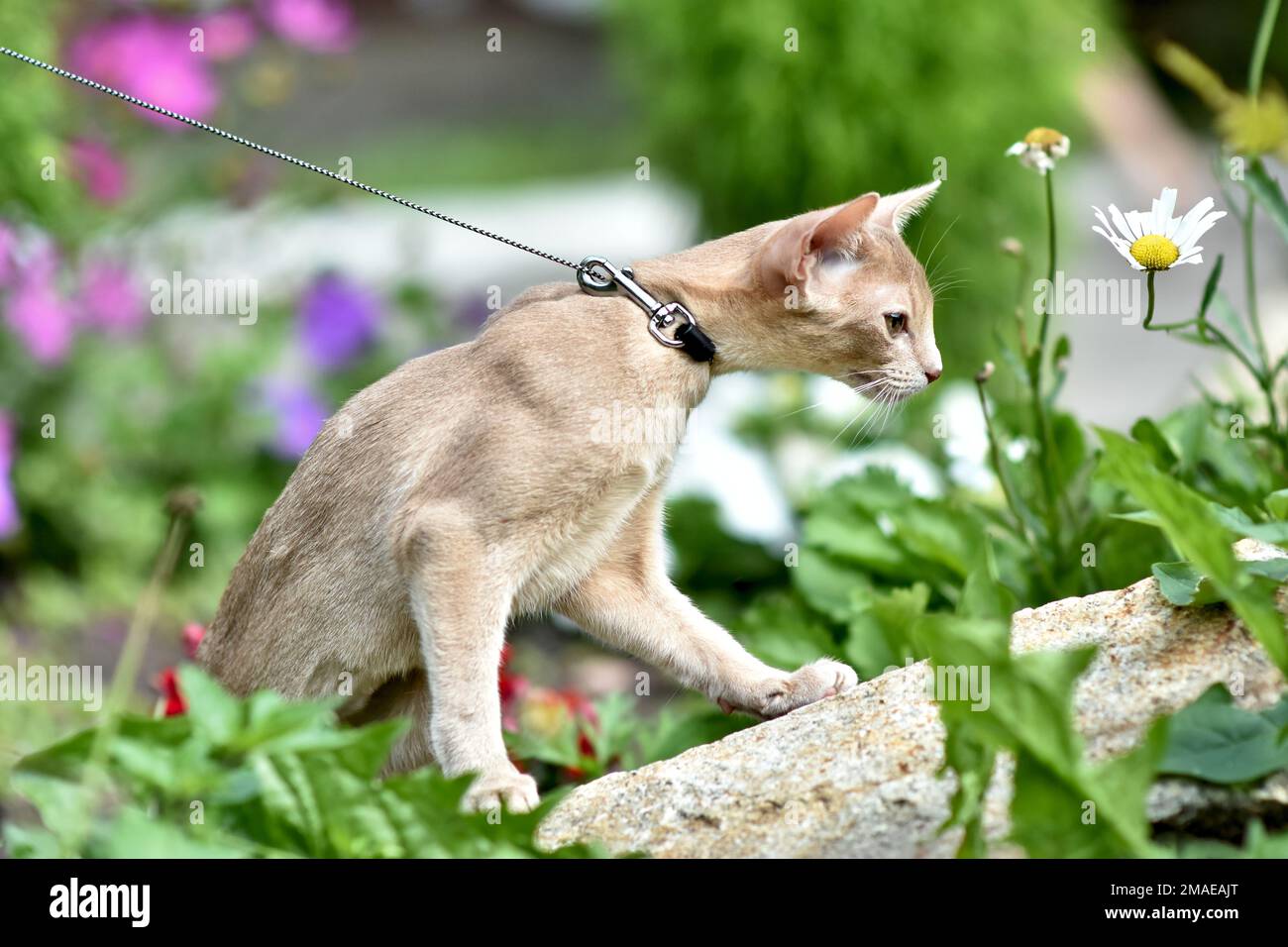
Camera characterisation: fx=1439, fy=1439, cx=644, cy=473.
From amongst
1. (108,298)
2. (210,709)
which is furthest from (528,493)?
(108,298)

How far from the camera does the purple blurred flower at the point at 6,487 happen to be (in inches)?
156

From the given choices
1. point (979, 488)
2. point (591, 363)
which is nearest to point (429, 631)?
point (591, 363)

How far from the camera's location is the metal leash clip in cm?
231

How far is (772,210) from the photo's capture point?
18.6 ft

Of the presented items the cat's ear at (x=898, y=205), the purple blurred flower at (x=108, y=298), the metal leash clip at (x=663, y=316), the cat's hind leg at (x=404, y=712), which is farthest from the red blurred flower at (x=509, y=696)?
the purple blurred flower at (x=108, y=298)

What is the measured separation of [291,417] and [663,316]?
2.82m

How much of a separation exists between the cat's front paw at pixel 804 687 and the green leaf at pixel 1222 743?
2.26ft

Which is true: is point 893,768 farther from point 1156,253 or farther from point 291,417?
point 291,417

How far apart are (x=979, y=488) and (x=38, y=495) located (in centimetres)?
290

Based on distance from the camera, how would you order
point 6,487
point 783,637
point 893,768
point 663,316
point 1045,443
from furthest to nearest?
point 6,487 < point 783,637 < point 1045,443 < point 663,316 < point 893,768

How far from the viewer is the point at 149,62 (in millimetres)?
4922

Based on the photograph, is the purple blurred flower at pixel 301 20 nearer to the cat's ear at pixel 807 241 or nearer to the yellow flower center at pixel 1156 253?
the cat's ear at pixel 807 241

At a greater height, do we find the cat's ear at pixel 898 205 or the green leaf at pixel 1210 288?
the cat's ear at pixel 898 205
